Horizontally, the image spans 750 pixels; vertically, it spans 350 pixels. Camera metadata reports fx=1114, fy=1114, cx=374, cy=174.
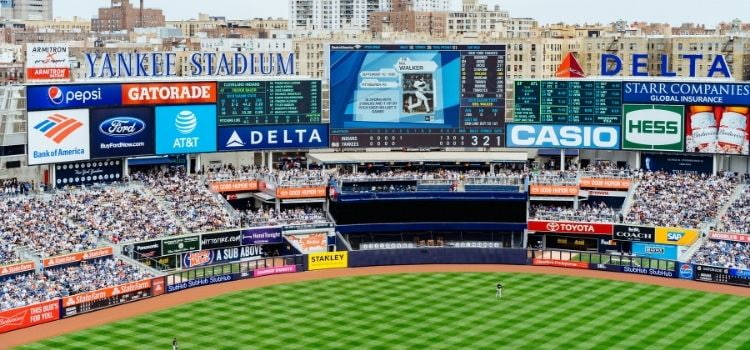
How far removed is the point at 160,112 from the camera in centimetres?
7550

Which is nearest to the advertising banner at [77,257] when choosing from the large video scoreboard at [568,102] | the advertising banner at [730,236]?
the large video scoreboard at [568,102]

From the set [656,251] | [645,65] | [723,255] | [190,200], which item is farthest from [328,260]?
[645,65]

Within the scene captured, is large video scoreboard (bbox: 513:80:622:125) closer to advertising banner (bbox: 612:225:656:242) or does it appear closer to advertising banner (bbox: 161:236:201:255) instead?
advertising banner (bbox: 612:225:656:242)

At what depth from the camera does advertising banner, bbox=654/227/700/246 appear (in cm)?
7166

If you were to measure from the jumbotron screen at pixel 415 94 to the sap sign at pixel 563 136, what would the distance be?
171cm

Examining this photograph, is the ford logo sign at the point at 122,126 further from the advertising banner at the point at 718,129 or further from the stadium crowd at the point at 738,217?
the stadium crowd at the point at 738,217

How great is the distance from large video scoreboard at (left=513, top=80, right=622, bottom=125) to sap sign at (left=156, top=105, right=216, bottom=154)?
22.1 metres

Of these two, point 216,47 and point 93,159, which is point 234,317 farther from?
point 216,47

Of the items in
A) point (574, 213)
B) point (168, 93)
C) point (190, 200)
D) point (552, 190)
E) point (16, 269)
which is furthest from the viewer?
point (552, 190)

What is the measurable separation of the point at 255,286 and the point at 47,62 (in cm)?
2047

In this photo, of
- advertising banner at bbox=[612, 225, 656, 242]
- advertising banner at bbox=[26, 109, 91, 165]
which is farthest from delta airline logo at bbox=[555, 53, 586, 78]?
advertising banner at bbox=[26, 109, 91, 165]

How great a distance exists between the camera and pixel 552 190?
78.6 m

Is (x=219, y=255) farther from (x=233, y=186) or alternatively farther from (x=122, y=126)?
(x=122, y=126)

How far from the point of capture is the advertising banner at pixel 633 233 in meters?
73.4
